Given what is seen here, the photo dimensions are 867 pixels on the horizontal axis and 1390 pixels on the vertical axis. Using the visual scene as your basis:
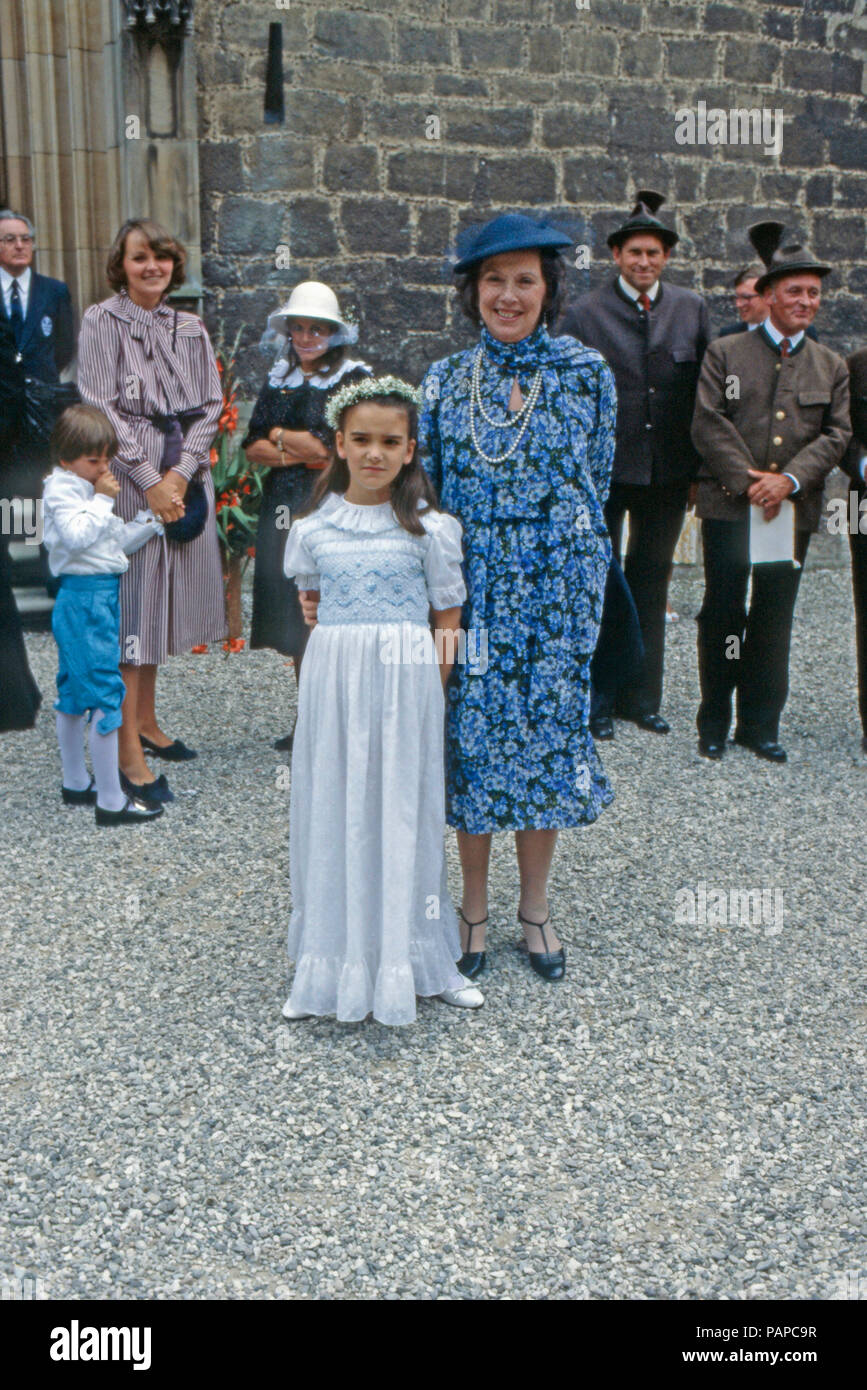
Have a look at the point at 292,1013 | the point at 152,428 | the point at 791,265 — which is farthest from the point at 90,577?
the point at 791,265

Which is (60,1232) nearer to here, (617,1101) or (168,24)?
→ (617,1101)

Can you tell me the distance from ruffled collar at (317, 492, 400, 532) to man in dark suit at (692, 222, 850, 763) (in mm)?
2670

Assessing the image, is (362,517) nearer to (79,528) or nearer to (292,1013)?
(292,1013)

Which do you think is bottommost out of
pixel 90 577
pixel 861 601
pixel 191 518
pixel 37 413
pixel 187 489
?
pixel 861 601

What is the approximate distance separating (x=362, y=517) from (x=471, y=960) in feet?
4.05

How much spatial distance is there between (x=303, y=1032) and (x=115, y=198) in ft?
21.5

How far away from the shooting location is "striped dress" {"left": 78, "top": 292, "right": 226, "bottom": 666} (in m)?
4.96

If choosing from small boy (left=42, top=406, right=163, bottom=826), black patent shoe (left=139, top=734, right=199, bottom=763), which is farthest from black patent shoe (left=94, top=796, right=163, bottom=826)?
black patent shoe (left=139, top=734, right=199, bottom=763)

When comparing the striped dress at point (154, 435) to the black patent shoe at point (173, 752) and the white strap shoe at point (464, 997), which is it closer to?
the black patent shoe at point (173, 752)

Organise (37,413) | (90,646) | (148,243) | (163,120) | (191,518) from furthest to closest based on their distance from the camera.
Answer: (163,120) < (37,413) < (191,518) < (148,243) < (90,646)

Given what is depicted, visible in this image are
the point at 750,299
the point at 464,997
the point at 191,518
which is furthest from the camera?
the point at 750,299

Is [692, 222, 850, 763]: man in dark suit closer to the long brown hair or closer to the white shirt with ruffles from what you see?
the white shirt with ruffles

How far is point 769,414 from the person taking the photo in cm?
554

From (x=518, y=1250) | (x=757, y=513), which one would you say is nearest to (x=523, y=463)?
(x=518, y=1250)
